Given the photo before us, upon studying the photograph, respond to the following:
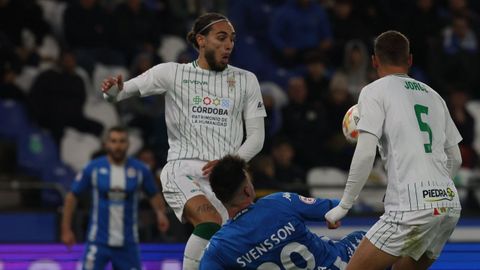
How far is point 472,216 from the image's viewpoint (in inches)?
488

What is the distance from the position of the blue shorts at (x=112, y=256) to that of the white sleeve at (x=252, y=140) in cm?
310

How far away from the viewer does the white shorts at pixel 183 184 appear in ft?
24.3

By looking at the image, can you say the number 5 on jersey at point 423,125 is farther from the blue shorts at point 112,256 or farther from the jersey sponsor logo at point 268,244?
the blue shorts at point 112,256

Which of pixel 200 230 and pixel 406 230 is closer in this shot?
pixel 406 230

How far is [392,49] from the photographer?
6379mm

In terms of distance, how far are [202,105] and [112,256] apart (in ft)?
11.0

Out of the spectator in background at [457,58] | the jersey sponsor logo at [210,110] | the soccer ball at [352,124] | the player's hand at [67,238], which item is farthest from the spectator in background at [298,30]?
the soccer ball at [352,124]

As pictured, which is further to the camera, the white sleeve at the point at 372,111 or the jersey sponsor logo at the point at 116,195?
the jersey sponsor logo at the point at 116,195

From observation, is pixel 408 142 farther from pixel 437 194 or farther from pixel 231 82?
pixel 231 82

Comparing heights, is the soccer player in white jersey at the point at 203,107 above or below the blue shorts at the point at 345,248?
above

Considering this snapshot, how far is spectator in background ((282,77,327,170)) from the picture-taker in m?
13.2

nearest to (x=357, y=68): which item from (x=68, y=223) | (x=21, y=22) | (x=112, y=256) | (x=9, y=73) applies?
(x=21, y=22)

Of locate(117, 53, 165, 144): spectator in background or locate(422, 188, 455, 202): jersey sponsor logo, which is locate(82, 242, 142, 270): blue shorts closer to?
locate(117, 53, 165, 144): spectator in background

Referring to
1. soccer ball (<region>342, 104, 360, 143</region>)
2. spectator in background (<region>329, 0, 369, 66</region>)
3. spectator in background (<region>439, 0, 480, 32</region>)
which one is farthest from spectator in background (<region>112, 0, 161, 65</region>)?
soccer ball (<region>342, 104, 360, 143</region>)
